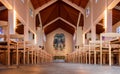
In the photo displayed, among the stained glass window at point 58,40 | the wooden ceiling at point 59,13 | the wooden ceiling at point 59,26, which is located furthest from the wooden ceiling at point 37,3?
the stained glass window at point 58,40

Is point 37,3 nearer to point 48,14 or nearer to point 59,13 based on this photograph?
point 48,14

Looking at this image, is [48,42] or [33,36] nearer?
[33,36]

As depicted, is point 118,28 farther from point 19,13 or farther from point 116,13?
point 19,13

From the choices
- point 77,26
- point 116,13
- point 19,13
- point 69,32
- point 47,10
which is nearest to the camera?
point 19,13

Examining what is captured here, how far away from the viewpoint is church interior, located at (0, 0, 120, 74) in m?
8.40

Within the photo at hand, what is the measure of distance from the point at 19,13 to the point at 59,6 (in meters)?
10.3

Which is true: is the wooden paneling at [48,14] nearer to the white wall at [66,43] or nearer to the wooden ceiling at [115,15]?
the wooden ceiling at [115,15]

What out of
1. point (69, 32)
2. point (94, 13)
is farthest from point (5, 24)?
point (69, 32)

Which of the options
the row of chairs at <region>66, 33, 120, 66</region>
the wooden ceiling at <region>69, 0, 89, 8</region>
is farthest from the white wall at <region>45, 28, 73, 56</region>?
the row of chairs at <region>66, 33, 120, 66</region>

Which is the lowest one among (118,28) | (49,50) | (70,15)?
(49,50)

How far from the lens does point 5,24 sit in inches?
228

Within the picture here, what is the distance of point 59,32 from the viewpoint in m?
37.3

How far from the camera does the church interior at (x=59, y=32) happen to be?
8398mm

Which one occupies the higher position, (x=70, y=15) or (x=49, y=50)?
(x=70, y=15)
